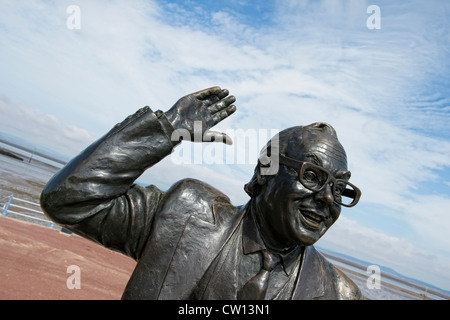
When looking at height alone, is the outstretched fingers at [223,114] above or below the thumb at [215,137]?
above

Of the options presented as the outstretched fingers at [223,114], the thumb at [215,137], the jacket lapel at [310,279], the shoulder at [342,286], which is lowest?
the shoulder at [342,286]

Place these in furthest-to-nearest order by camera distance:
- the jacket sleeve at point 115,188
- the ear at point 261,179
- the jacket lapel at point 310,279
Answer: the ear at point 261,179, the jacket lapel at point 310,279, the jacket sleeve at point 115,188

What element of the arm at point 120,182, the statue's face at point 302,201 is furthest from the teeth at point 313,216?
the arm at point 120,182

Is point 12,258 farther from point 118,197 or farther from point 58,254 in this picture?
point 118,197

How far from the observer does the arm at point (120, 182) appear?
2.02 m

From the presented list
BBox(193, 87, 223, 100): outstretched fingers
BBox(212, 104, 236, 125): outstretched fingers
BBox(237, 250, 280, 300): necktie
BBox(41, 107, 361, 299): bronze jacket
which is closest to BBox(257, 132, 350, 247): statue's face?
BBox(237, 250, 280, 300): necktie

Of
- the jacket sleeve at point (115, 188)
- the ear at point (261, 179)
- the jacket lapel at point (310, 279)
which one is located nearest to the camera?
the jacket sleeve at point (115, 188)

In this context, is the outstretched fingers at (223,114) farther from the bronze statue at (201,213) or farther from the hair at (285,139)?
the hair at (285,139)

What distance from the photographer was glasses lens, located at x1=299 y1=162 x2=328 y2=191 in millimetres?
2068

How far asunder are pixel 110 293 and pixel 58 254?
1671 mm

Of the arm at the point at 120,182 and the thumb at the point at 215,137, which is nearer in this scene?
the arm at the point at 120,182

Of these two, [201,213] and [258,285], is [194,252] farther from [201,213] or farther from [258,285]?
[258,285]

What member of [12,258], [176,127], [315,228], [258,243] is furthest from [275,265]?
[12,258]

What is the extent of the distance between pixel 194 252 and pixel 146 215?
0.37m
